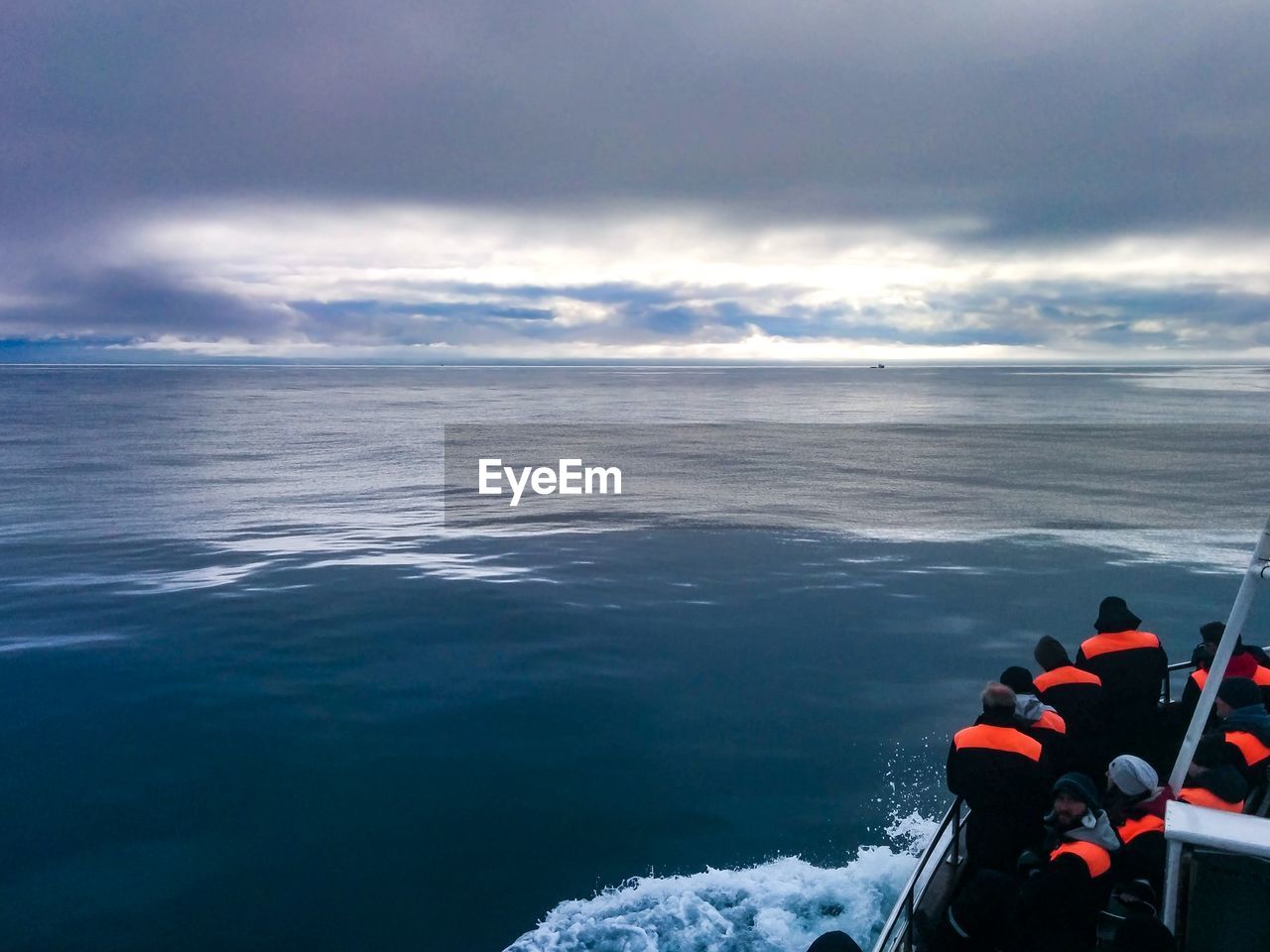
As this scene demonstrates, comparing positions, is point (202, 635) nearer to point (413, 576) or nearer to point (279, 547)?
point (413, 576)

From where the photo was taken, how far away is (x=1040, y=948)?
4.72 metres

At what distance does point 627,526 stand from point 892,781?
65.6 feet

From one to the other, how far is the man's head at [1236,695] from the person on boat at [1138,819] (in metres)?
2.53

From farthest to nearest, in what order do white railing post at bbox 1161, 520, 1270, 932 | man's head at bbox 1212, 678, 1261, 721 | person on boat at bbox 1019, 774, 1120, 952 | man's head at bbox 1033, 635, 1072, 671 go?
man's head at bbox 1033, 635, 1072, 671
man's head at bbox 1212, 678, 1261, 721
white railing post at bbox 1161, 520, 1270, 932
person on boat at bbox 1019, 774, 1120, 952

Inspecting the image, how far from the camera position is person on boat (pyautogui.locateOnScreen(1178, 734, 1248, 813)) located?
523 cm

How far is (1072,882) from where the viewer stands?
461 cm

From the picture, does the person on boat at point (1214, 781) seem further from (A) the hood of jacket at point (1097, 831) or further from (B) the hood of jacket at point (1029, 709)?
(B) the hood of jacket at point (1029, 709)

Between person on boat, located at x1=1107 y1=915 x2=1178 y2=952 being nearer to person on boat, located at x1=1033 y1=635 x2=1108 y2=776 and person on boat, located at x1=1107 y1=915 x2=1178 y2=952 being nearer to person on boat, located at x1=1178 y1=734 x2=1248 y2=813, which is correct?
person on boat, located at x1=1178 y1=734 x2=1248 y2=813

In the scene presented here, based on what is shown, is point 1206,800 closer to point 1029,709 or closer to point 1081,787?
point 1081,787

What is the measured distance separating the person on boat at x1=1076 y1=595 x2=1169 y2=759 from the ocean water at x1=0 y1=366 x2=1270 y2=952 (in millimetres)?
3155

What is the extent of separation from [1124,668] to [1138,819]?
2864mm

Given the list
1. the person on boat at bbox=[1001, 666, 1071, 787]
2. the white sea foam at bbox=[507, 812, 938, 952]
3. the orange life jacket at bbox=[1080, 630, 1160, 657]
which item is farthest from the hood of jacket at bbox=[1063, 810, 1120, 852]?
the white sea foam at bbox=[507, 812, 938, 952]

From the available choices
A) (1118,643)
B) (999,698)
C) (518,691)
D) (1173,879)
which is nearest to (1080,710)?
(1118,643)

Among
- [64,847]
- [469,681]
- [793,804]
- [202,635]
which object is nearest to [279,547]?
[202,635]
